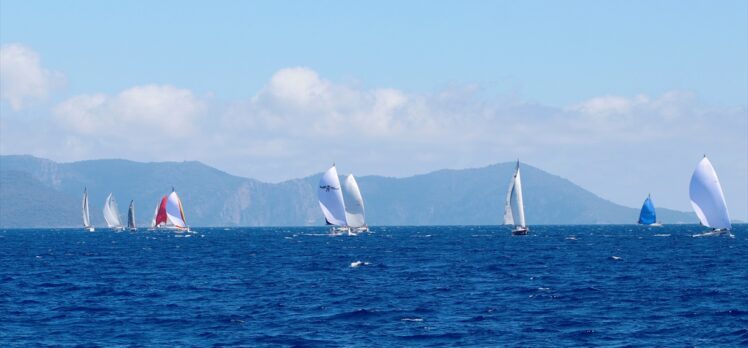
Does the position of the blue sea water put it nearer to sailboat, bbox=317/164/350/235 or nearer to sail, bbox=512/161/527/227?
sailboat, bbox=317/164/350/235

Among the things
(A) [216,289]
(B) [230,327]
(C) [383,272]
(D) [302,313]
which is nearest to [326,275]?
(C) [383,272]

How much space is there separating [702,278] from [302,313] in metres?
38.2

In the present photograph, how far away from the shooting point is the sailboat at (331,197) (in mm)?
178250

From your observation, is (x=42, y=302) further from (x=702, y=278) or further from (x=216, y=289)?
(x=702, y=278)

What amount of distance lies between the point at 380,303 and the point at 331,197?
4353 inches

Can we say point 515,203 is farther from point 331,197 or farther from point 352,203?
point 331,197

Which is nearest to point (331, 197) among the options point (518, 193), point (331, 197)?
point (331, 197)

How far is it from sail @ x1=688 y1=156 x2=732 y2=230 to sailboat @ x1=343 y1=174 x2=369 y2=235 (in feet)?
181

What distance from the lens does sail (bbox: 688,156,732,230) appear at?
5906 inches

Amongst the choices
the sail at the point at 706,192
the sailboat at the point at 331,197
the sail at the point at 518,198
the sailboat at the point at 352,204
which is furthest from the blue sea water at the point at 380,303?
the sailboat at the point at 352,204

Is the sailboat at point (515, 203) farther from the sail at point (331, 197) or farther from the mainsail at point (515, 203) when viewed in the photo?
the sail at point (331, 197)

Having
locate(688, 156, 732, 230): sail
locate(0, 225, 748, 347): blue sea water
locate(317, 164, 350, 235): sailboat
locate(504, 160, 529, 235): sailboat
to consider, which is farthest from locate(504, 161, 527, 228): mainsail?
locate(0, 225, 748, 347): blue sea water

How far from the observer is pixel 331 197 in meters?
179

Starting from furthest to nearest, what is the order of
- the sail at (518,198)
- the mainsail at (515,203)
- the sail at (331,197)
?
the mainsail at (515,203), the sail at (518,198), the sail at (331,197)
